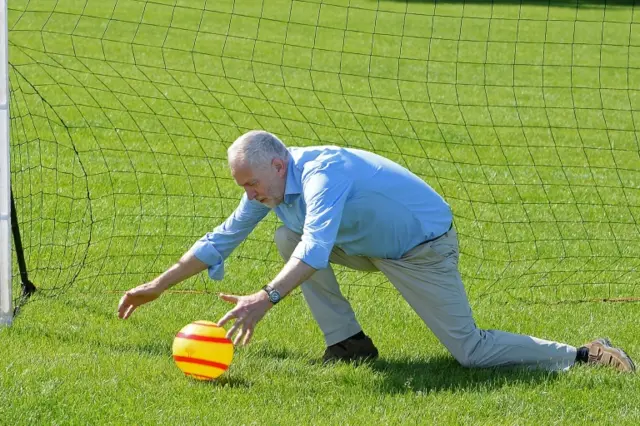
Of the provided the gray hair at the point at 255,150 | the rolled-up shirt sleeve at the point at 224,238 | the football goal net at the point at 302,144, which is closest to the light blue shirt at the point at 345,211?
the rolled-up shirt sleeve at the point at 224,238

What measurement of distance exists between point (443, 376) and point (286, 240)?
105 centimetres

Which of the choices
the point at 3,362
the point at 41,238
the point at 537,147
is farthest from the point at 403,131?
the point at 3,362

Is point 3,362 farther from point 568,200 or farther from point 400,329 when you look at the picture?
point 568,200

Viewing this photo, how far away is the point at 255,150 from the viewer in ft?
15.9

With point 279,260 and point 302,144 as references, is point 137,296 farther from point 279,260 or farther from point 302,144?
point 302,144

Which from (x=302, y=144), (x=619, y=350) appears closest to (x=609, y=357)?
(x=619, y=350)

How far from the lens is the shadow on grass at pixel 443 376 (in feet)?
17.2

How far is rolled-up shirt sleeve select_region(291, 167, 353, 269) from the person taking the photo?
4.77 m

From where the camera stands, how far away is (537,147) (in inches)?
481

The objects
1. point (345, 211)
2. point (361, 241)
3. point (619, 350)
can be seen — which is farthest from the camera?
point (619, 350)

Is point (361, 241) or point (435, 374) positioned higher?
point (361, 241)

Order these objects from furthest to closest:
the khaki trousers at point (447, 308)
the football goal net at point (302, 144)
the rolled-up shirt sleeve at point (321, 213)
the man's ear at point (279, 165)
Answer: the football goal net at point (302, 144) < the khaki trousers at point (447, 308) < the man's ear at point (279, 165) < the rolled-up shirt sleeve at point (321, 213)

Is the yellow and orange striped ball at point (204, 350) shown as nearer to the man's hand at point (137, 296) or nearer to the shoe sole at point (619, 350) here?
the man's hand at point (137, 296)

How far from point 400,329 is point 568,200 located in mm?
3862
